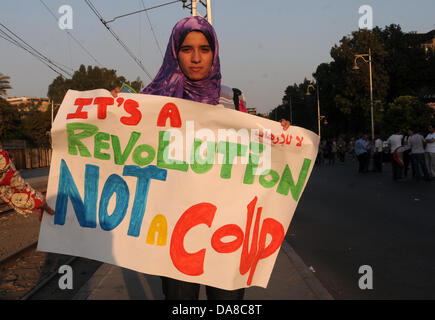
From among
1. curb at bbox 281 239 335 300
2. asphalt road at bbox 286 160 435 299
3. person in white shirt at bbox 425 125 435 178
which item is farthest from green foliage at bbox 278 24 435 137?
curb at bbox 281 239 335 300

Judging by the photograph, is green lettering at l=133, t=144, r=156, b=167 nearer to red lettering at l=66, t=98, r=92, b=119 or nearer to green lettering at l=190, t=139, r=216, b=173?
green lettering at l=190, t=139, r=216, b=173

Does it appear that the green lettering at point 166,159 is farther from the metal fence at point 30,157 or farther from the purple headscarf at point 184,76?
the metal fence at point 30,157

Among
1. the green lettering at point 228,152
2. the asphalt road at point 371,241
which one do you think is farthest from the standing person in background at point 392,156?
the green lettering at point 228,152

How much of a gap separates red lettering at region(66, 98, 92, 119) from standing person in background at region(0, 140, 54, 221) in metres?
0.43

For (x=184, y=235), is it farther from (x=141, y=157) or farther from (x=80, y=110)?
(x=80, y=110)

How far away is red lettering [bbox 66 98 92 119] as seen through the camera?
2.68m

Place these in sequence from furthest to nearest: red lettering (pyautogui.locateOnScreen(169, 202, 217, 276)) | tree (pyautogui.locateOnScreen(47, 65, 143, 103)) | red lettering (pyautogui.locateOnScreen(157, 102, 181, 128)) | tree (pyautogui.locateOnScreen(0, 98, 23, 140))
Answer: tree (pyautogui.locateOnScreen(47, 65, 143, 103))
tree (pyautogui.locateOnScreen(0, 98, 23, 140))
red lettering (pyautogui.locateOnScreen(157, 102, 181, 128))
red lettering (pyautogui.locateOnScreen(169, 202, 217, 276))

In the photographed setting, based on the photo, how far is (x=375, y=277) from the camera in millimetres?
5074

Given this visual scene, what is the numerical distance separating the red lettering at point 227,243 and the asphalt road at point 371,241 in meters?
2.34

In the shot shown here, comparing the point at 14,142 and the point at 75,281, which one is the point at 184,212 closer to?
the point at 75,281

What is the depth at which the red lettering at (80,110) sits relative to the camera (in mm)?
2680

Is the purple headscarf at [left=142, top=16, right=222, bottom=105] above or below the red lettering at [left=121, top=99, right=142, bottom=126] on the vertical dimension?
above

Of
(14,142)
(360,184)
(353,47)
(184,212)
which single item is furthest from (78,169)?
(353,47)

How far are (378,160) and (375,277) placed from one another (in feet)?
57.0
